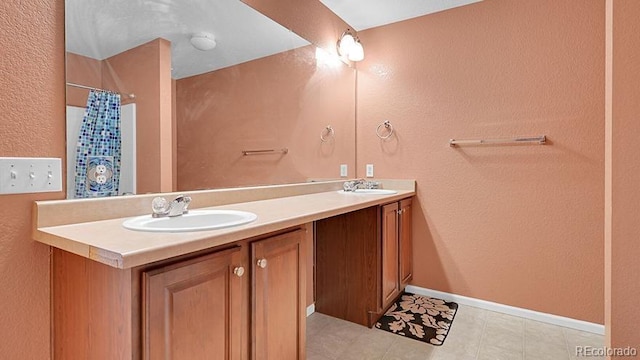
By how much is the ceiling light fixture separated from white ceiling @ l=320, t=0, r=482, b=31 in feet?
3.73

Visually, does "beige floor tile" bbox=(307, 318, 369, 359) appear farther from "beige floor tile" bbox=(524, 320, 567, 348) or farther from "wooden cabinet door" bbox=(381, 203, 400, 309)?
"beige floor tile" bbox=(524, 320, 567, 348)

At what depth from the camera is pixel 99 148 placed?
1.18 m

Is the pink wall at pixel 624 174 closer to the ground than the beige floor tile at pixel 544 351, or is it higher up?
higher up

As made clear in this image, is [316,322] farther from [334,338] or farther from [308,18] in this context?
[308,18]

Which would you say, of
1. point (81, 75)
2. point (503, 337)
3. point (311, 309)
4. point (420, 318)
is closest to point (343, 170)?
point (311, 309)

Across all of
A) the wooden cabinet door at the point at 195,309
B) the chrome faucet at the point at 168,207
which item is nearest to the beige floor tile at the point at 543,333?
the wooden cabinet door at the point at 195,309

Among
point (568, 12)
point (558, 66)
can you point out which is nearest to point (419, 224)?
point (558, 66)

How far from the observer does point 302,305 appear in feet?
4.45

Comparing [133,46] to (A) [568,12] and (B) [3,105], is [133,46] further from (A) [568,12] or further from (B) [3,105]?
(A) [568,12]

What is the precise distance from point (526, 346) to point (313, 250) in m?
1.40

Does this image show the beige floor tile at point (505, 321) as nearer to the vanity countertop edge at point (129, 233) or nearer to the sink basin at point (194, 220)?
the vanity countertop edge at point (129, 233)

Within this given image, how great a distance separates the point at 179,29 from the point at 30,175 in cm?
85

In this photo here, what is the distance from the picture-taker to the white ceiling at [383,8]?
233 centimetres

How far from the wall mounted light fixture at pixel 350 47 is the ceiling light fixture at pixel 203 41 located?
50.2 inches
